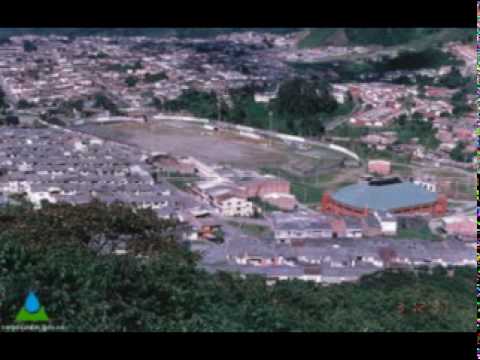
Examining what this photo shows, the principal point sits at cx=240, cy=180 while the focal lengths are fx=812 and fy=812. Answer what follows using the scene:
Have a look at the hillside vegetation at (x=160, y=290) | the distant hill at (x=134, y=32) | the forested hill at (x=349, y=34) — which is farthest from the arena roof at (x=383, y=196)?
the distant hill at (x=134, y=32)

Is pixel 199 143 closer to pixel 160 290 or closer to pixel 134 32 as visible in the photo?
pixel 134 32

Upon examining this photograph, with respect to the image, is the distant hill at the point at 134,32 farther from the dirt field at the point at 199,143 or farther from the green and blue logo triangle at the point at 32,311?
the green and blue logo triangle at the point at 32,311

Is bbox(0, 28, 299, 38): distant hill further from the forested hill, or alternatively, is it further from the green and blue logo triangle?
the green and blue logo triangle

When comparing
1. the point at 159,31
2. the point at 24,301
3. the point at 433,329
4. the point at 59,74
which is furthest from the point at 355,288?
the point at 59,74

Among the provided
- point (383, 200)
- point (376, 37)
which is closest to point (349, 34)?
point (376, 37)

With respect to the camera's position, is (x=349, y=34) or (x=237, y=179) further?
(x=349, y=34)

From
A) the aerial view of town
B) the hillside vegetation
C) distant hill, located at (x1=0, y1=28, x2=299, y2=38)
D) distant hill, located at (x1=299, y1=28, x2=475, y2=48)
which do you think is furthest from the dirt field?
the hillside vegetation

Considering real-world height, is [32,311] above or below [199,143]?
below
